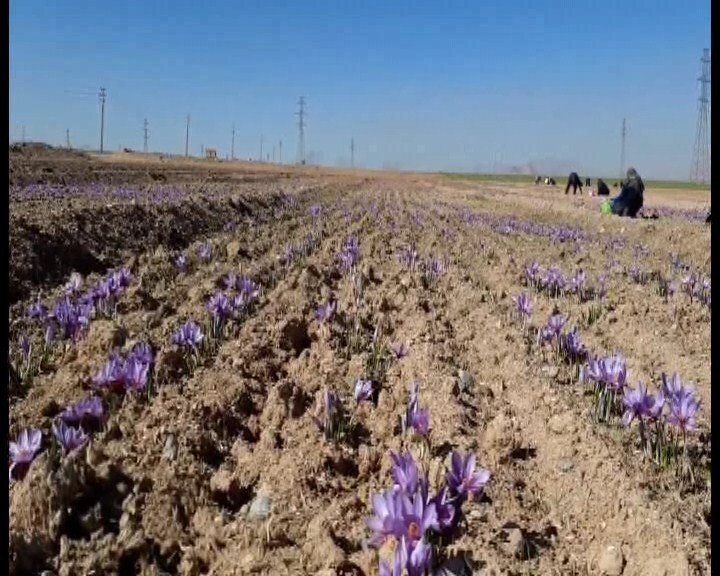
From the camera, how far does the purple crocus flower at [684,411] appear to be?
259 centimetres

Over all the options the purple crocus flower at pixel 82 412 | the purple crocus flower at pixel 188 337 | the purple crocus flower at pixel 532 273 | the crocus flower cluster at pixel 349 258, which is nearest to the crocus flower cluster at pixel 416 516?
the purple crocus flower at pixel 82 412

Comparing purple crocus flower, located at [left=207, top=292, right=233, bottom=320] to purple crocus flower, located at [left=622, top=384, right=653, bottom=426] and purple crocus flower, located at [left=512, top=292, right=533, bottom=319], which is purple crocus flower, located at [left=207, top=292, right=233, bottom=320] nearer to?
purple crocus flower, located at [left=512, top=292, right=533, bottom=319]

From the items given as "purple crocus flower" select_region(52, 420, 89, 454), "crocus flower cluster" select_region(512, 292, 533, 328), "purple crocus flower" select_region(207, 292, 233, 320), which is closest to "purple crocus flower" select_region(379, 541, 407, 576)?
"purple crocus flower" select_region(52, 420, 89, 454)

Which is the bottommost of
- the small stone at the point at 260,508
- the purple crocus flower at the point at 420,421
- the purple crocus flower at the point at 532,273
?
the small stone at the point at 260,508

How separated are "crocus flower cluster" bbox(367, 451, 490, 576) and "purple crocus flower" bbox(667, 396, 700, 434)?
95 centimetres

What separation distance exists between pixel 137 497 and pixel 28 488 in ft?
1.17

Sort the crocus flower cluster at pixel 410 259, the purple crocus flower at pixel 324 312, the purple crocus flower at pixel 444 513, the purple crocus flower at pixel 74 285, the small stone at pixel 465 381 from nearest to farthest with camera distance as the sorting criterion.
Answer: the purple crocus flower at pixel 444 513 < the small stone at pixel 465 381 < the purple crocus flower at pixel 324 312 < the purple crocus flower at pixel 74 285 < the crocus flower cluster at pixel 410 259

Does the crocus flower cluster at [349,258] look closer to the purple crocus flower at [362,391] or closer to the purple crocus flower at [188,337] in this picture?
the purple crocus flower at [188,337]

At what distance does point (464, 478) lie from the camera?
223 cm

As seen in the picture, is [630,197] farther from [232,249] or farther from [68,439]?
[68,439]

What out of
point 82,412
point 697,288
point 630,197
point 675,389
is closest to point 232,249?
point 697,288

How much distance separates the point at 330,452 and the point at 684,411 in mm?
1409

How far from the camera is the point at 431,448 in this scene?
2.92m

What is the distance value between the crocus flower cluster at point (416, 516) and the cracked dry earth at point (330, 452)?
0.48ft
